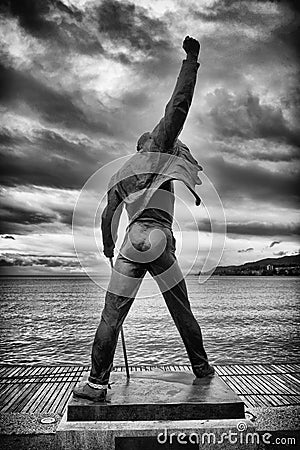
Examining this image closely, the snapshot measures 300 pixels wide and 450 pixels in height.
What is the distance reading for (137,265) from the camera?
5078 millimetres

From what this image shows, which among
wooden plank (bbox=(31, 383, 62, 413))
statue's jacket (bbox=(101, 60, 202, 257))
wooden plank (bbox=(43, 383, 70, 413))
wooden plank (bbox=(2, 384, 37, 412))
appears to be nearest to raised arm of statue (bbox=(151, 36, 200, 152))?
statue's jacket (bbox=(101, 60, 202, 257))

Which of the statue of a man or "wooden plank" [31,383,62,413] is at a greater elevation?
the statue of a man

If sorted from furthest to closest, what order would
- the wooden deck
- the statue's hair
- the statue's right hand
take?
the wooden deck → the statue's hair → the statue's right hand

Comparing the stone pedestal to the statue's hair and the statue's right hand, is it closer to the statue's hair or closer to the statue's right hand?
the statue's hair

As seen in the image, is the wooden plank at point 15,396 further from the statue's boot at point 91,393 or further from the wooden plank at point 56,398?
the statue's boot at point 91,393

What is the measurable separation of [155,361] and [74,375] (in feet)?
15.9

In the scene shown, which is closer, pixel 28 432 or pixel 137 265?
pixel 137 265

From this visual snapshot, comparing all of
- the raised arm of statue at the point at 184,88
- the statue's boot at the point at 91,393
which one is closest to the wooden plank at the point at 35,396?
the statue's boot at the point at 91,393

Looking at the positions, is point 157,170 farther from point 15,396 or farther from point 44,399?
point 15,396

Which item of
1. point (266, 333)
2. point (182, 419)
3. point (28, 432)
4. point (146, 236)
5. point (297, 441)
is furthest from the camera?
point (266, 333)

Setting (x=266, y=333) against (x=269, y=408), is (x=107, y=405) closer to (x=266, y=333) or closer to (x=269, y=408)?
(x=269, y=408)

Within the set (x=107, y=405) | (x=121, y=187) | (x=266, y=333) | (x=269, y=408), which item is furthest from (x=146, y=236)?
(x=266, y=333)

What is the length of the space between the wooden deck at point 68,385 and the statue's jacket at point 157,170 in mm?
3392

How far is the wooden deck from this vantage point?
761cm
